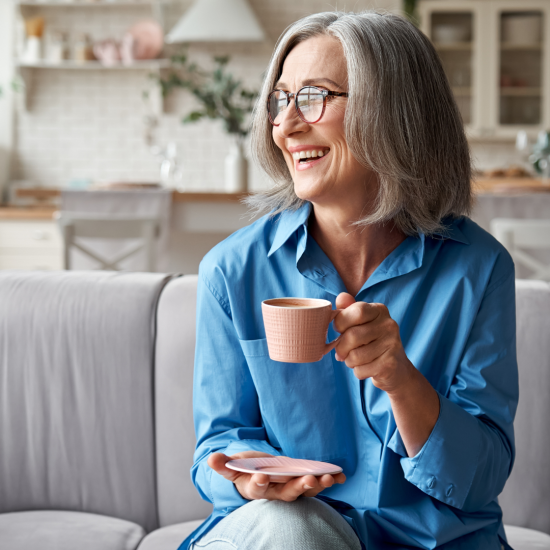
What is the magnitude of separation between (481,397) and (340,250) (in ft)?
1.02

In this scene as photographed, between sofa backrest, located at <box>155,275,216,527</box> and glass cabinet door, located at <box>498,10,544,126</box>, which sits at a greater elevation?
glass cabinet door, located at <box>498,10,544,126</box>

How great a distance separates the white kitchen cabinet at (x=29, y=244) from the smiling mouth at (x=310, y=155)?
3.79 meters

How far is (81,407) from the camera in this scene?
137 cm

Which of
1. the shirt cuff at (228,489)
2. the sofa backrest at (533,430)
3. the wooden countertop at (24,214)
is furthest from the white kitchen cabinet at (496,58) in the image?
the shirt cuff at (228,489)

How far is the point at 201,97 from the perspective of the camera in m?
3.39

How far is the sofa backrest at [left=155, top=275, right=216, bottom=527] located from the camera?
1336 mm

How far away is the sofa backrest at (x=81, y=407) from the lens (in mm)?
1360

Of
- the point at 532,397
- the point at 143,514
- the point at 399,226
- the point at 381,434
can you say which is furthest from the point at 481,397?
the point at 143,514

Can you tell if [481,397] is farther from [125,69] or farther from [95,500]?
[125,69]

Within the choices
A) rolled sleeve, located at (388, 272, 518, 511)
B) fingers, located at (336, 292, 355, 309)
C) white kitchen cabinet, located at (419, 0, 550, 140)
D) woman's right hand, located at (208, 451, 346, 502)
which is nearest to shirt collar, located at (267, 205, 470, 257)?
rolled sleeve, located at (388, 272, 518, 511)

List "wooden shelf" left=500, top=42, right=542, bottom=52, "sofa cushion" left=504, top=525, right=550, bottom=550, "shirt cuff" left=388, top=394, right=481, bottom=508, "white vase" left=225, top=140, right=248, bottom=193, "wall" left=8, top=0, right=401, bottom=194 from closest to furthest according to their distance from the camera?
"shirt cuff" left=388, top=394, right=481, bottom=508 < "sofa cushion" left=504, top=525, right=550, bottom=550 < "white vase" left=225, top=140, right=248, bottom=193 < "wooden shelf" left=500, top=42, right=542, bottom=52 < "wall" left=8, top=0, right=401, bottom=194

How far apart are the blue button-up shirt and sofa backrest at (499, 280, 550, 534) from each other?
32 cm

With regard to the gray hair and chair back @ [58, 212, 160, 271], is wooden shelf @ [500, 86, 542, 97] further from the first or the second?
the gray hair

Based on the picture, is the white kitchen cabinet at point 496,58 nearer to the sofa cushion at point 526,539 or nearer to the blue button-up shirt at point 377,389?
the sofa cushion at point 526,539
